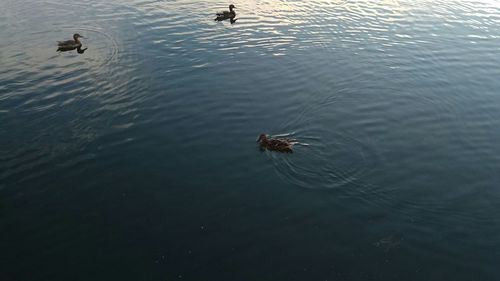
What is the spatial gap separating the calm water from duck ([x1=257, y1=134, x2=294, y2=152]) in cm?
34

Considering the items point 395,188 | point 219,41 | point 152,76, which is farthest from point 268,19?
point 395,188

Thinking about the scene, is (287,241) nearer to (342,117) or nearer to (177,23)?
(342,117)

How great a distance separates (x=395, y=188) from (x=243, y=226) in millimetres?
5599

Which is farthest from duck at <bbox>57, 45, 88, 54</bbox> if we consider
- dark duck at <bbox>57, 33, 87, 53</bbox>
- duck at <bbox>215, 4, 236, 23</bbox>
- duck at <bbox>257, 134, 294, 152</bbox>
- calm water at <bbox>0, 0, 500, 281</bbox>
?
duck at <bbox>257, 134, 294, 152</bbox>

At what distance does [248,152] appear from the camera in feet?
58.7

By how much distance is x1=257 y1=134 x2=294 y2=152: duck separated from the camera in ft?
56.7

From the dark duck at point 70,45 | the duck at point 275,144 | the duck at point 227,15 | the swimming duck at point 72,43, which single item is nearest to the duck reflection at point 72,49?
the dark duck at point 70,45

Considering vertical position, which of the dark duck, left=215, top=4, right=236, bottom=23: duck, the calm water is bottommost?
the calm water

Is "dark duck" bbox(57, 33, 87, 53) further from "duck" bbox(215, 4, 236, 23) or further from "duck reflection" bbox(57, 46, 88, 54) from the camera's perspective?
"duck" bbox(215, 4, 236, 23)

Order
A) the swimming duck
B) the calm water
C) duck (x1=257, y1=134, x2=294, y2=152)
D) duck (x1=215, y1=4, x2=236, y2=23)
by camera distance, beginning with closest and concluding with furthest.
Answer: the calm water
duck (x1=257, y1=134, x2=294, y2=152)
the swimming duck
duck (x1=215, y1=4, x2=236, y2=23)

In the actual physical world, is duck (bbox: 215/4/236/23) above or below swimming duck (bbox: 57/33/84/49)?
above

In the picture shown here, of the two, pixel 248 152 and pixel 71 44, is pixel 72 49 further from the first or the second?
pixel 248 152

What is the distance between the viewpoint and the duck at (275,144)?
680 inches

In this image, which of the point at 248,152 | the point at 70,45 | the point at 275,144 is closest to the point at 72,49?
the point at 70,45
